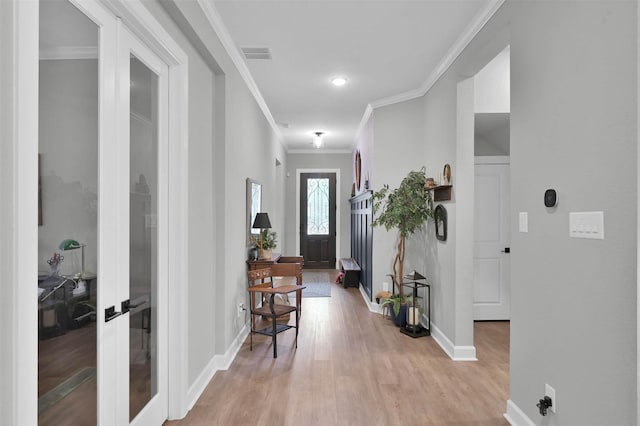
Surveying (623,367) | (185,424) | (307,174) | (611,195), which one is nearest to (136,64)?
(185,424)

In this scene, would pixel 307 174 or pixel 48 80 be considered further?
pixel 307 174

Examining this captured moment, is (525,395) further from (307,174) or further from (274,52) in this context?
(307,174)

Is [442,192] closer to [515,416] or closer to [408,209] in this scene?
[408,209]

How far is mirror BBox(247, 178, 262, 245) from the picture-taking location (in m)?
4.04

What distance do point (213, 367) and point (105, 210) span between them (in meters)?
1.82

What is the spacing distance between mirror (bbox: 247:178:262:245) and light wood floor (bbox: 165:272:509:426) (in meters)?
1.15

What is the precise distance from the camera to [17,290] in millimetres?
1033

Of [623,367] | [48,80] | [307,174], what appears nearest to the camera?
[48,80]

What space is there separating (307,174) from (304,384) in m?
6.11

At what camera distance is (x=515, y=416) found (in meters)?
2.21

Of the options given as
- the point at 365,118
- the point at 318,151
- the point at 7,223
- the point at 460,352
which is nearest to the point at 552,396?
the point at 460,352

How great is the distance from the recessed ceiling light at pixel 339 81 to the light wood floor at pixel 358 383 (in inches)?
107

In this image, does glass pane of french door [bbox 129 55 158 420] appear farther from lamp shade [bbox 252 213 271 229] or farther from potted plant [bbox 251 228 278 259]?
potted plant [bbox 251 228 278 259]

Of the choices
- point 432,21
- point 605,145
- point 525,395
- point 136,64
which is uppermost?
point 432,21
